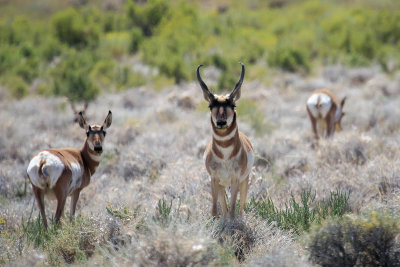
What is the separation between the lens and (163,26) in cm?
2947

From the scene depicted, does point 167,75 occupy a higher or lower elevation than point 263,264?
higher

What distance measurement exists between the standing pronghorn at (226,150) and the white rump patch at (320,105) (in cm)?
492

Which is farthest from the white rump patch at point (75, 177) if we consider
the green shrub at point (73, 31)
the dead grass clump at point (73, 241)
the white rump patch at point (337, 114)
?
the green shrub at point (73, 31)

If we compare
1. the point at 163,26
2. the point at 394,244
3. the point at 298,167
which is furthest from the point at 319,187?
the point at 163,26

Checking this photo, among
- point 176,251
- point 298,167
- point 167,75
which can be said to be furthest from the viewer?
point 167,75

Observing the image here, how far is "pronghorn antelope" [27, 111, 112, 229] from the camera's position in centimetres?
536

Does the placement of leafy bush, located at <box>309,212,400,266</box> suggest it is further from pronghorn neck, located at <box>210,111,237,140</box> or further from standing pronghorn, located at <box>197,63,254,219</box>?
pronghorn neck, located at <box>210,111,237,140</box>

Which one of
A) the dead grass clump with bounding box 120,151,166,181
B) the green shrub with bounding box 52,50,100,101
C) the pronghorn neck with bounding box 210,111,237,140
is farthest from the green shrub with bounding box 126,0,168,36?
the pronghorn neck with bounding box 210,111,237,140

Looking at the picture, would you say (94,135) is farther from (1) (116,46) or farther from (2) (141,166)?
(1) (116,46)

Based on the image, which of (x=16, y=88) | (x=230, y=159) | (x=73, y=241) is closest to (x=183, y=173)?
(x=230, y=159)

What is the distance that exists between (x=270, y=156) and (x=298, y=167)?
0.74 meters

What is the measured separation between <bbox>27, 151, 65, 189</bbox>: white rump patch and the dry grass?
2.28 ft

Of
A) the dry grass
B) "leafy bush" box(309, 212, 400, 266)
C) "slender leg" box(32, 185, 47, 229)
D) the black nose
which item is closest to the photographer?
"leafy bush" box(309, 212, 400, 266)

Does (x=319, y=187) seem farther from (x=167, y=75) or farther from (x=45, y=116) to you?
(x=167, y=75)
